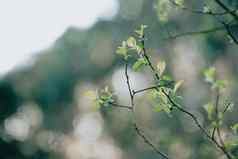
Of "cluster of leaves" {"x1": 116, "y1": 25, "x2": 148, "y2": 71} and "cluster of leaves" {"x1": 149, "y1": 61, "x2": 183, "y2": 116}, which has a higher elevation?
"cluster of leaves" {"x1": 116, "y1": 25, "x2": 148, "y2": 71}

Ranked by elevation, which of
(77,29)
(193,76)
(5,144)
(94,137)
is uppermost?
(77,29)

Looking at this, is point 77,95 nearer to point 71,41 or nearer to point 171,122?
point 71,41

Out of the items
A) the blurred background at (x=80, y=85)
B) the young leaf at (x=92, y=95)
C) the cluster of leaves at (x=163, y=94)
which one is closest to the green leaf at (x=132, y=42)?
the cluster of leaves at (x=163, y=94)

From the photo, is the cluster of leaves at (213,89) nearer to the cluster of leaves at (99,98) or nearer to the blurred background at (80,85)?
the cluster of leaves at (99,98)

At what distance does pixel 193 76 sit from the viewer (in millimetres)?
11422

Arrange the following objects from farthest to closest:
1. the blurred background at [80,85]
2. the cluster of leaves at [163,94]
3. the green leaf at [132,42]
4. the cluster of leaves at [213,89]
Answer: the blurred background at [80,85]
the green leaf at [132,42]
the cluster of leaves at [163,94]
the cluster of leaves at [213,89]

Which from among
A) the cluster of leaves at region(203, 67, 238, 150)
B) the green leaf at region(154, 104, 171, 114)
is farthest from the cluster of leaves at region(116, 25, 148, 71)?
the cluster of leaves at region(203, 67, 238, 150)

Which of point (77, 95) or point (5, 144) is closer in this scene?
point (5, 144)

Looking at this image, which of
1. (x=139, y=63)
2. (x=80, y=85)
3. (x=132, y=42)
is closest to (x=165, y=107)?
(x=139, y=63)

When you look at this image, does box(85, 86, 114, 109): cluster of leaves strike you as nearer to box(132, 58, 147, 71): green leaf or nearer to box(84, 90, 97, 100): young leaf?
box(84, 90, 97, 100): young leaf

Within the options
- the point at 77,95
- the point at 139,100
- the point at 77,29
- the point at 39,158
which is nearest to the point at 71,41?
the point at 77,29

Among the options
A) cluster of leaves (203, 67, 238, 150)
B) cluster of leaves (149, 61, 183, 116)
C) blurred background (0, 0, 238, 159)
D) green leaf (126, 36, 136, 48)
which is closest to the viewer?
cluster of leaves (203, 67, 238, 150)

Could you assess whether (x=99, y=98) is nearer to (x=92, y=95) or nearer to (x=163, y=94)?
(x=92, y=95)

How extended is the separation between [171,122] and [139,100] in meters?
1.16
